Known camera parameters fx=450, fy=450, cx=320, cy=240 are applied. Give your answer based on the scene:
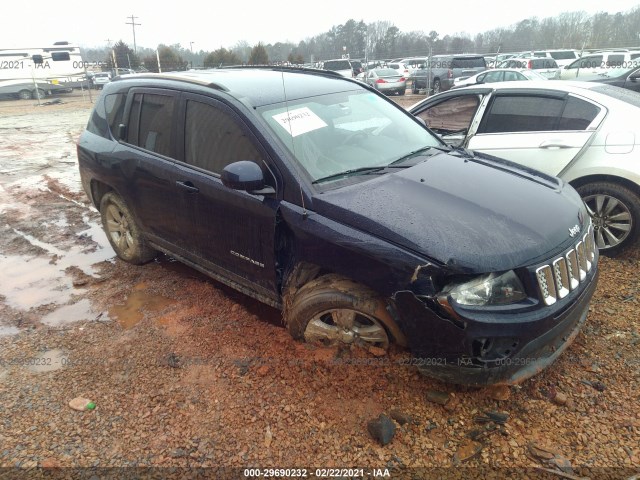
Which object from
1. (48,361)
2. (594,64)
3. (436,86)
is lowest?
(48,361)

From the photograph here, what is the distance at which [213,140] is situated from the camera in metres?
3.35

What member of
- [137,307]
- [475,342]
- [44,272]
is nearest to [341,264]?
[475,342]

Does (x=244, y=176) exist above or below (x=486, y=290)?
above

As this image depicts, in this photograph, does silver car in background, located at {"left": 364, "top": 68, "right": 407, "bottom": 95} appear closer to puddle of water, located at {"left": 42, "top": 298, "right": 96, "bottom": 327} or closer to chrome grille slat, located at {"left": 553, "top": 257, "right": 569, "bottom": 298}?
puddle of water, located at {"left": 42, "top": 298, "right": 96, "bottom": 327}

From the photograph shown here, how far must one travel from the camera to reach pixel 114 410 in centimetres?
275

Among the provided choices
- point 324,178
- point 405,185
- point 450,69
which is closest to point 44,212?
point 324,178

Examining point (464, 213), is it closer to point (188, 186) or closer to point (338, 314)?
point (338, 314)

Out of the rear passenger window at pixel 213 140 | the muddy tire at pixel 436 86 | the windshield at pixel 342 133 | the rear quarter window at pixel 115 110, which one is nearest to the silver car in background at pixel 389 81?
the muddy tire at pixel 436 86

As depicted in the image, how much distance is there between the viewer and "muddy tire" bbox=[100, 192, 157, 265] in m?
4.47

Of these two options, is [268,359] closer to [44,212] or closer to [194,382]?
[194,382]

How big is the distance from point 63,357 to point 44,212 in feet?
13.7

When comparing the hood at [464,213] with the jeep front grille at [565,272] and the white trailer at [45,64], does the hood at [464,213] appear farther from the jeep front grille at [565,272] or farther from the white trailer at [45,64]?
the white trailer at [45,64]

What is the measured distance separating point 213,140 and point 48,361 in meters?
2.03

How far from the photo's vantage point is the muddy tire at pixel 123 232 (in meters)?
4.47
